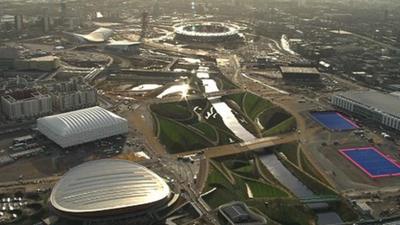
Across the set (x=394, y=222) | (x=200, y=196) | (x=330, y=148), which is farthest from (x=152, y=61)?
(x=394, y=222)

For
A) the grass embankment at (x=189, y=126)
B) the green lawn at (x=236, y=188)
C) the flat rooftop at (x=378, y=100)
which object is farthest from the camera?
the flat rooftop at (x=378, y=100)

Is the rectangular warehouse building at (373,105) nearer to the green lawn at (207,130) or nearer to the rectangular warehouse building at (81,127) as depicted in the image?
the green lawn at (207,130)

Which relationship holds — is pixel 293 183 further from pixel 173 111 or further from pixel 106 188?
pixel 173 111

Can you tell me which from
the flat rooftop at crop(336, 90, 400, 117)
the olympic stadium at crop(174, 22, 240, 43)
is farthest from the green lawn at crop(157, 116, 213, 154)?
the olympic stadium at crop(174, 22, 240, 43)

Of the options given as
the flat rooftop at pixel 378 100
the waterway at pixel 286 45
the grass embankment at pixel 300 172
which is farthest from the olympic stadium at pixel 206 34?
the grass embankment at pixel 300 172

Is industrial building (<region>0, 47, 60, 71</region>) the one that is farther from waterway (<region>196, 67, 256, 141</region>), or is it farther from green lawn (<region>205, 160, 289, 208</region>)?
green lawn (<region>205, 160, 289, 208</region>)

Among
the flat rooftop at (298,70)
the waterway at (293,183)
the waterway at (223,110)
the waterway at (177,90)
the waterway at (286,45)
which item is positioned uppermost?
the flat rooftop at (298,70)
